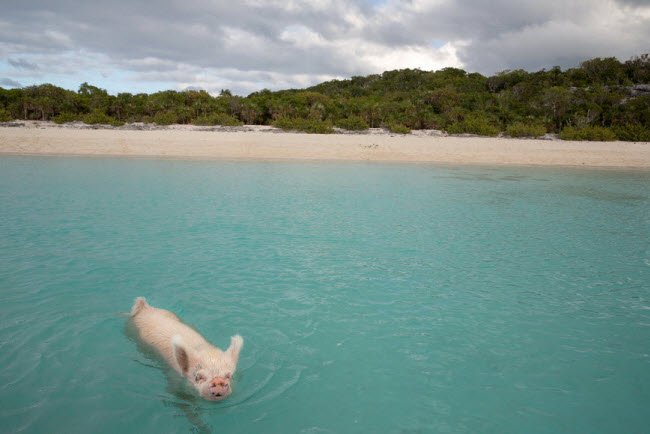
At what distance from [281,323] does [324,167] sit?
55.9ft

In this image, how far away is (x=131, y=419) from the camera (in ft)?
11.3

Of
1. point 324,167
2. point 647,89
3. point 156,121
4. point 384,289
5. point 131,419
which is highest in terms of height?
point 647,89

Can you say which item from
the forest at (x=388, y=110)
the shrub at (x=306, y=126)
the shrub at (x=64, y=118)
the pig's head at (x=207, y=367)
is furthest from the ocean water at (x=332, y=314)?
the shrub at (x=64, y=118)

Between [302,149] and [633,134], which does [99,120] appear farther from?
[633,134]

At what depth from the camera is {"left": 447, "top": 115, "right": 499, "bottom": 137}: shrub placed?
115 feet

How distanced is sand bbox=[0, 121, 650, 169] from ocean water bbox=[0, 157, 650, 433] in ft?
47.3

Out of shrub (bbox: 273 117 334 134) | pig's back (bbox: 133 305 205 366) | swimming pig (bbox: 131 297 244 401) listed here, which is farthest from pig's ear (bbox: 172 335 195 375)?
shrub (bbox: 273 117 334 134)

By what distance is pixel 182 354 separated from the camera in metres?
3.39

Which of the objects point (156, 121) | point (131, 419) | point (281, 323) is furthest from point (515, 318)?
point (156, 121)

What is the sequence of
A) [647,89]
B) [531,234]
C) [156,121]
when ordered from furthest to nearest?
1. [647,89]
2. [156,121]
3. [531,234]

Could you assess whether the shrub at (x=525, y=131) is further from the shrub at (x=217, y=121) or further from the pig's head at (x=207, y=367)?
the pig's head at (x=207, y=367)

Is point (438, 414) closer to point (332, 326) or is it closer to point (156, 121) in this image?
point (332, 326)

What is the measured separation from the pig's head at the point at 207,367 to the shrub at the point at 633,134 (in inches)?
1555

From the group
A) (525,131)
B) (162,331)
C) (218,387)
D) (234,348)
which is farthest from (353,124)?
(218,387)
